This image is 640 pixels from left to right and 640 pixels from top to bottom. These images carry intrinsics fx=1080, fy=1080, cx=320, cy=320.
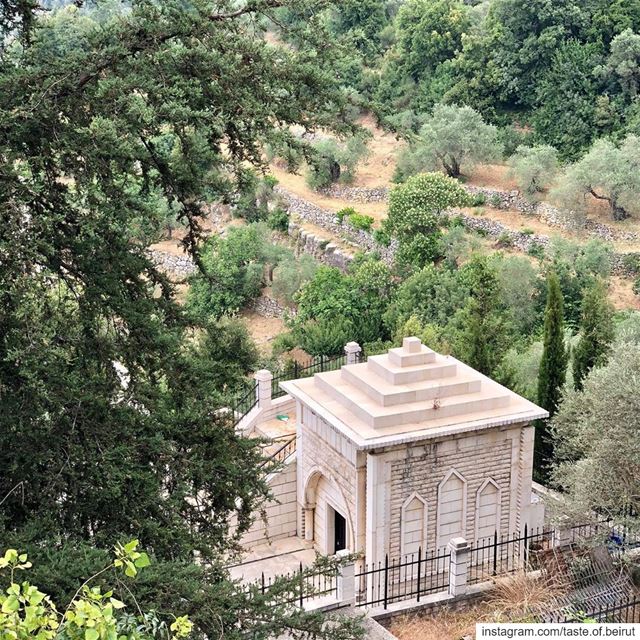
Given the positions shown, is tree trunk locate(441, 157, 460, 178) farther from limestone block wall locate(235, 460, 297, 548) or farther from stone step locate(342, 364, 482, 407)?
stone step locate(342, 364, 482, 407)

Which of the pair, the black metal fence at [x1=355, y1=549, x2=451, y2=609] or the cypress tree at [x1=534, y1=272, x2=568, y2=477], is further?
the cypress tree at [x1=534, y1=272, x2=568, y2=477]

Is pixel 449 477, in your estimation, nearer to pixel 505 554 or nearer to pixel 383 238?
pixel 505 554

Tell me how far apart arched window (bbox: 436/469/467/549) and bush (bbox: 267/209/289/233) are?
2956 cm

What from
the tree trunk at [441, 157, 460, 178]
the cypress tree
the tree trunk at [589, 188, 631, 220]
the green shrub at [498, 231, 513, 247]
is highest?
the tree trunk at [441, 157, 460, 178]

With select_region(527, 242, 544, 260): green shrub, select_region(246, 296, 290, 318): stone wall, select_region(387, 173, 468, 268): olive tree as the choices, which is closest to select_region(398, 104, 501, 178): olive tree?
select_region(387, 173, 468, 268): olive tree

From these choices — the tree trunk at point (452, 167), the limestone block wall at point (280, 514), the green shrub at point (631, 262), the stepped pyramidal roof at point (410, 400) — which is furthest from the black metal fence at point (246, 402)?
the tree trunk at point (452, 167)

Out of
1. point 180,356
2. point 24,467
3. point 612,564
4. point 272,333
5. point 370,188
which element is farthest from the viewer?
point 370,188

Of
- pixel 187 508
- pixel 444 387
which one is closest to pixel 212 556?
pixel 187 508

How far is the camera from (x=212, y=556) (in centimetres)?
1082

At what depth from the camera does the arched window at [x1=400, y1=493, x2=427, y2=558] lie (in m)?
16.0

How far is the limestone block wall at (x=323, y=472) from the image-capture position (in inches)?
646

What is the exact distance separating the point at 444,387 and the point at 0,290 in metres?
8.53

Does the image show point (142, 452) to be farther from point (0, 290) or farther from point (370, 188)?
point (370, 188)

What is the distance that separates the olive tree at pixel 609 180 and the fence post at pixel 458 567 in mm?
25451
